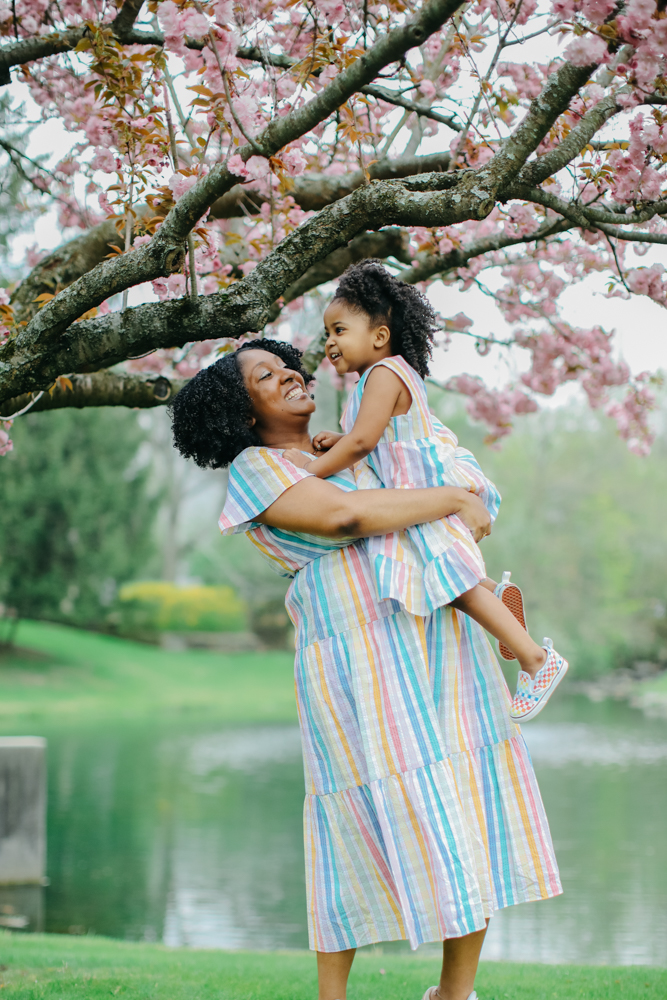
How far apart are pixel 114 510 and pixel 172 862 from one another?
48.1 ft

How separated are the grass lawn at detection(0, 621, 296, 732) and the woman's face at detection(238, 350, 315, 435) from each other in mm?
13561

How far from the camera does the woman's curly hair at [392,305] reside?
2451 mm

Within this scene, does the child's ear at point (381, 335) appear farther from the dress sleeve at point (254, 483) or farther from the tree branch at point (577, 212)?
the tree branch at point (577, 212)

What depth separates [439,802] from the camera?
7.04 feet

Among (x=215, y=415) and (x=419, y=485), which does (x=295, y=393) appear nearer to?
(x=215, y=415)

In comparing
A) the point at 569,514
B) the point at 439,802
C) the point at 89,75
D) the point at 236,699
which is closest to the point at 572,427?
the point at 569,514

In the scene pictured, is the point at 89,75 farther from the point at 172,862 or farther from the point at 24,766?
the point at 172,862

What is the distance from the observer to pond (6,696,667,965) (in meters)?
5.05

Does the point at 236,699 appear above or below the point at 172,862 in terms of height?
above

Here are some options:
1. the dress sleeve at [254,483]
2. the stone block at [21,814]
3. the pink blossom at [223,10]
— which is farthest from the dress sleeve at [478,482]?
the stone block at [21,814]

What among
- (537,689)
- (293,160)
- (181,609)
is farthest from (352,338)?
(181,609)

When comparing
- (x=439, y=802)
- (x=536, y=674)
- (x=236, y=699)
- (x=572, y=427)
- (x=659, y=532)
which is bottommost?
(x=439, y=802)

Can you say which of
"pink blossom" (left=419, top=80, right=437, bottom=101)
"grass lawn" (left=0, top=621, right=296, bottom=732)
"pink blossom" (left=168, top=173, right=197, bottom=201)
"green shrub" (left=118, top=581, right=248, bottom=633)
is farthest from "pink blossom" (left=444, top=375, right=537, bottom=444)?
"green shrub" (left=118, top=581, right=248, bottom=633)

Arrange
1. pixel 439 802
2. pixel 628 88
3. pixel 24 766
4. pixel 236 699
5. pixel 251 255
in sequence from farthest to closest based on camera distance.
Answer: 1. pixel 236 699
2. pixel 24 766
3. pixel 251 255
4. pixel 628 88
5. pixel 439 802
